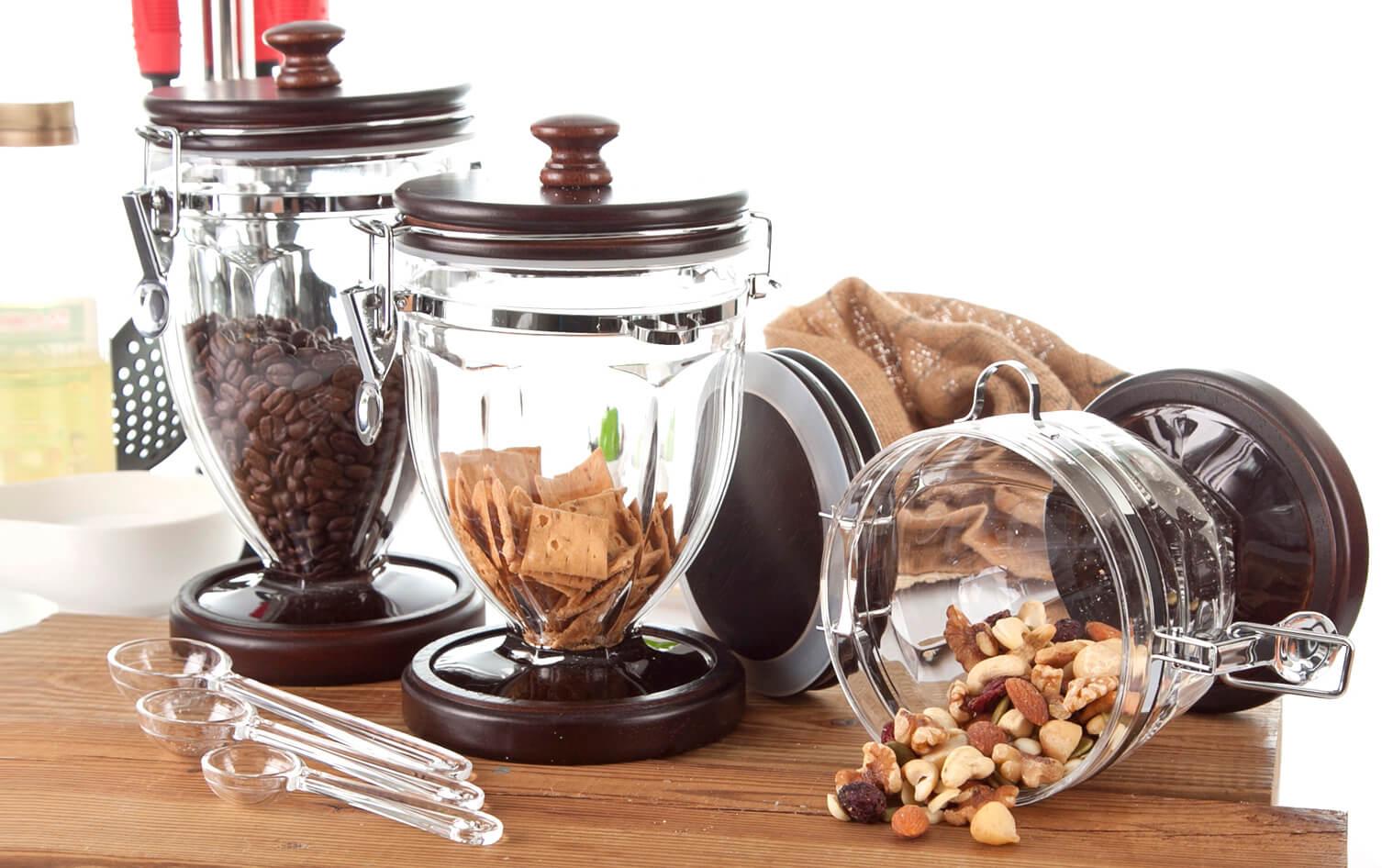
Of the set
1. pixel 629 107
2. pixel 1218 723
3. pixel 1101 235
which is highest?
pixel 629 107

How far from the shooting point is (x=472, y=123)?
895 millimetres

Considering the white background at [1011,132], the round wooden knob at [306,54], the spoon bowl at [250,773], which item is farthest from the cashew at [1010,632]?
the white background at [1011,132]

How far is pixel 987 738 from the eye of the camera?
72 cm

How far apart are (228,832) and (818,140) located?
1034mm

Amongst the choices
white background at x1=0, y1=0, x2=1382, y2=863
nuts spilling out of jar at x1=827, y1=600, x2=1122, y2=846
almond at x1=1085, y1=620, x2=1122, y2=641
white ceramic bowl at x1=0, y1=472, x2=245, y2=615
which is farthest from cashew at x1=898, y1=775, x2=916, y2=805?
white background at x1=0, y1=0, x2=1382, y2=863

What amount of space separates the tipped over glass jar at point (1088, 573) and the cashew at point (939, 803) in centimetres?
1

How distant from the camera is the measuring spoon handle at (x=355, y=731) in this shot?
76cm

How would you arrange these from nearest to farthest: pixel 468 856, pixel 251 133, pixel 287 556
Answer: pixel 468 856 → pixel 251 133 → pixel 287 556

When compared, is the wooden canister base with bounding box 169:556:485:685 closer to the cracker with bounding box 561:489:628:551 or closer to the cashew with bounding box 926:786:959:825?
the cracker with bounding box 561:489:628:551

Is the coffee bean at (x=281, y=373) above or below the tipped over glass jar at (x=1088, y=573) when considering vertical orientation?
above

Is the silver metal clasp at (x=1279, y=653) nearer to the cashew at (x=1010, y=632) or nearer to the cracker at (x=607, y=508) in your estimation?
the cashew at (x=1010, y=632)

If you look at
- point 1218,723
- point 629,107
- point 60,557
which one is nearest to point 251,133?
point 60,557

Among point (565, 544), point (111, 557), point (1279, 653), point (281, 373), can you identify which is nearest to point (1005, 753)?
point (1279, 653)

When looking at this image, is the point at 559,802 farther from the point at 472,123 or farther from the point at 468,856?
the point at 472,123
